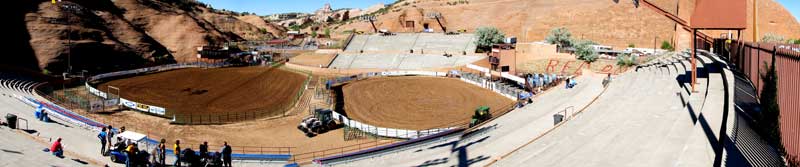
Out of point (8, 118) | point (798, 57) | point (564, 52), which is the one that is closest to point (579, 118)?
point (798, 57)

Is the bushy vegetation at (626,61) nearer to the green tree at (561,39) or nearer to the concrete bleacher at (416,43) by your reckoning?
the green tree at (561,39)

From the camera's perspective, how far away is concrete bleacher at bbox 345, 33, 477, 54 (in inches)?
2785

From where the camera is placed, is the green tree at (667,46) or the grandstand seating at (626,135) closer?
the grandstand seating at (626,135)

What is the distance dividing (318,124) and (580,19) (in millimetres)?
56602

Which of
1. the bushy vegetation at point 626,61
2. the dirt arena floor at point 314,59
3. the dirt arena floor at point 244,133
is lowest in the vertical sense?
the dirt arena floor at point 244,133

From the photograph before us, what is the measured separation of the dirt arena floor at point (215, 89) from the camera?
3769 centimetres

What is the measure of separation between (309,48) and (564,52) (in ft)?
133

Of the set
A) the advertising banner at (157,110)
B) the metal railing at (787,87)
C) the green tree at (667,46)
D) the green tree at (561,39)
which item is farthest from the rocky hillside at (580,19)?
the advertising banner at (157,110)

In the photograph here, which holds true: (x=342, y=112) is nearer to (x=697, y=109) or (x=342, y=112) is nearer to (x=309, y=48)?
(x=697, y=109)

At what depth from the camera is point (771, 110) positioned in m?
11.7

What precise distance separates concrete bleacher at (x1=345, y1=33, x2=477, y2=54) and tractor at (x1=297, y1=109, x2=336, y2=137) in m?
40.5

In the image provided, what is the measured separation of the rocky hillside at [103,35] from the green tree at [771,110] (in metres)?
58.9

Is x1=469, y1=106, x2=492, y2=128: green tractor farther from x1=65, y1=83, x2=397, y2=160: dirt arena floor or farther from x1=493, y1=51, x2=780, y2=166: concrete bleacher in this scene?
x1=493, y1=51, x2=780, y2=166: concrete bleacher

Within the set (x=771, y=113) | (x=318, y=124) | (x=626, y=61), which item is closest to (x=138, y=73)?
(x=318, y=124)
